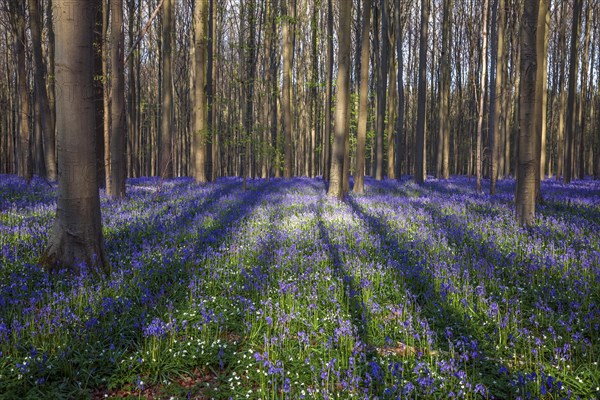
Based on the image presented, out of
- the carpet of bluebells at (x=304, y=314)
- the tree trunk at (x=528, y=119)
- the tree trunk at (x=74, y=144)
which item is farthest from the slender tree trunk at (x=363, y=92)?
the tree trunk at (x=74, y=144)

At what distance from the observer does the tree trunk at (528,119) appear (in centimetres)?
931

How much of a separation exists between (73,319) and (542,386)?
434cm

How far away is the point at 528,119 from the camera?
373 inches

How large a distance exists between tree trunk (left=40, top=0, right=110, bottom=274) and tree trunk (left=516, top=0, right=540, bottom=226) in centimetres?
923

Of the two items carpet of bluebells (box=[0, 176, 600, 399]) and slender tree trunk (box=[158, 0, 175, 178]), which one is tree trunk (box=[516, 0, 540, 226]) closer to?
carpet of bluebells (box=[0, 176, 600, 399])

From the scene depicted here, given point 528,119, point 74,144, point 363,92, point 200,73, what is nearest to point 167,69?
point 200,73

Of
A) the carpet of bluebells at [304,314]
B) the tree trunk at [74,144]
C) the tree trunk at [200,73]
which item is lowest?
the carpet of bluebells at [304,314]

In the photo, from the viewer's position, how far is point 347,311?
453cm

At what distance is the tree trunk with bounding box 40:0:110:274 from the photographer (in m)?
5.48

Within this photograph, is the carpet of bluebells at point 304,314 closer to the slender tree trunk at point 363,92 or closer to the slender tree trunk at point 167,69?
the slender tree trunk at point 363,92

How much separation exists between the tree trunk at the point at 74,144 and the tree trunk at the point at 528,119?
9.23 meters

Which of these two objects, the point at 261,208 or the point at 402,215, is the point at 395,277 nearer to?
the point at 402,215

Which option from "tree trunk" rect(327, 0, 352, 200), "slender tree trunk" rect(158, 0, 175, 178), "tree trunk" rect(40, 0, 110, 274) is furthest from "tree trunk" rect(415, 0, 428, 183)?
"tree trunk" rect(40, 0, 110, 274)

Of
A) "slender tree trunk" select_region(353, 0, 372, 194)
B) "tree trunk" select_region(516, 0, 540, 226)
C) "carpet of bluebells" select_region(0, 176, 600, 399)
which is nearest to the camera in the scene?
"carpet of bluebells" select_region(0, 176, 600, 399)
